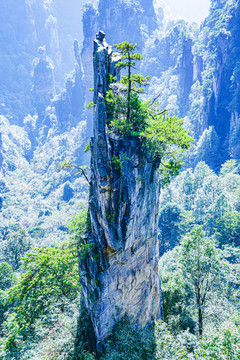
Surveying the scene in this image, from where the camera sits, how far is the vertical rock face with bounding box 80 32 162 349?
1281 centimetres

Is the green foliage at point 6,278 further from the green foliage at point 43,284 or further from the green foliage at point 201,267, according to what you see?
the green foliage at point 201,267

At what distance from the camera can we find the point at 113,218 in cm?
1267

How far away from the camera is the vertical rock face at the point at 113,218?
1281cm

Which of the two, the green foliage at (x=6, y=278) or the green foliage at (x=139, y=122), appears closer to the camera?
the green foliage at (x=139, y=122)

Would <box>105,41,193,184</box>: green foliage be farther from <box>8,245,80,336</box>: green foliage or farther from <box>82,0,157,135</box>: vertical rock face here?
<box>82,0,157,135</box>: vertical rock face

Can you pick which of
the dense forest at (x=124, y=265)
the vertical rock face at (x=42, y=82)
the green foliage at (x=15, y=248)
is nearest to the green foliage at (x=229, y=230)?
the dense forest at (x=124, y=265)

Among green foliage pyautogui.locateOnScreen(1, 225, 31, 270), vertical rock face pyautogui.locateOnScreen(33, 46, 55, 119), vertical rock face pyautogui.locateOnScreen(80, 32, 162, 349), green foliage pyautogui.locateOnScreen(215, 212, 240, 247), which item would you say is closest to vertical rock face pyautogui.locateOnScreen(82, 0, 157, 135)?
vertical rock face pyautogui.locateOnScreen(33, 46, 55, 119)

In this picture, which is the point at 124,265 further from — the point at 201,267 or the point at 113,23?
the point at 113,23

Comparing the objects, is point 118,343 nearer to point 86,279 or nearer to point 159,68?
point 86,279

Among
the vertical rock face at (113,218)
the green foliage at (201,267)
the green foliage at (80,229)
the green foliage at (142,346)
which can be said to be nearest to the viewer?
the green foliage at (142,346)

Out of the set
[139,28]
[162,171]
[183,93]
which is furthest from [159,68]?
[162,171]

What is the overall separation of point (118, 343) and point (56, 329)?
16.4ft

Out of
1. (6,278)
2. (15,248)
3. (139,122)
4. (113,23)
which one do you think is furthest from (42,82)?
(139,122)

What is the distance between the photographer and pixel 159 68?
5527 inches
